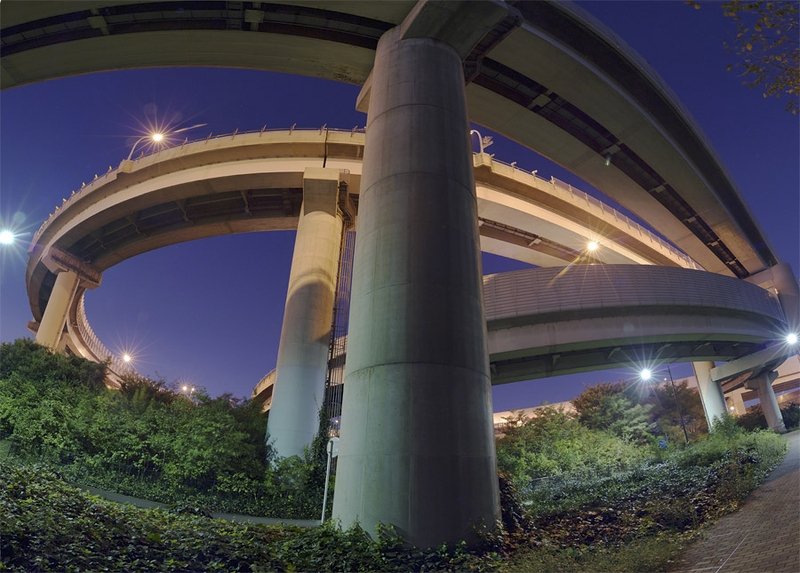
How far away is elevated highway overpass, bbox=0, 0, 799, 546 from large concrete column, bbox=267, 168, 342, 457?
9 centimetres

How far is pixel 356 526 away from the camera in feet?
23.1

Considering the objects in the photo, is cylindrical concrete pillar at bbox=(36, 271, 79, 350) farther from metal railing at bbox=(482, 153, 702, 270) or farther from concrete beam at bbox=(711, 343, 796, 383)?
concrete beam at bbox=(711, 343, 796, 383)

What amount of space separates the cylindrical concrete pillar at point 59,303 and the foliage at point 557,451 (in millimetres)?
32700

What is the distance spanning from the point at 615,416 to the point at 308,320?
25.8 meters

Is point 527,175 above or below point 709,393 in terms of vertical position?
above

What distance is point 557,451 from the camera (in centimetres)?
2522

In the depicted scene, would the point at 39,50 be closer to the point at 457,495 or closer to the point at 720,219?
the point at 457,495

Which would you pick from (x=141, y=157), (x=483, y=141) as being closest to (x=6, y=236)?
(x=141, y=157)

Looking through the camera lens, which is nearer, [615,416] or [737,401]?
[615,416]

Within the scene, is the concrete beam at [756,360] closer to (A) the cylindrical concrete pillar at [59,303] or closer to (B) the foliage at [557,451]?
(B) the foliage at [557,451]

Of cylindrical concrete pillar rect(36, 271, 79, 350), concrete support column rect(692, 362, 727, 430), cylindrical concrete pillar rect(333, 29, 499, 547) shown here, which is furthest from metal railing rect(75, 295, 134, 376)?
concrete support column rect(692, 362, 727, 430)

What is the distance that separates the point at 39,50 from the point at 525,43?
15.9 meters

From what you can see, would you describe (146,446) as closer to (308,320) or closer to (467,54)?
(308,320)

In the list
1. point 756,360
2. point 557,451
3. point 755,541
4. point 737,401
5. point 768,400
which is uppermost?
point 737,401
